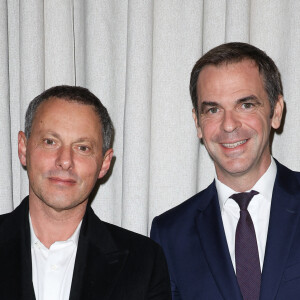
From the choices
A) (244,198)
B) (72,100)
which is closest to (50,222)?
(72,100)

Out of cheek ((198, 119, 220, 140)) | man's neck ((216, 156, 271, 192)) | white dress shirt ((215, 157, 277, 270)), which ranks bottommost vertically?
white dress shirt ((215, 157, 277, 270))

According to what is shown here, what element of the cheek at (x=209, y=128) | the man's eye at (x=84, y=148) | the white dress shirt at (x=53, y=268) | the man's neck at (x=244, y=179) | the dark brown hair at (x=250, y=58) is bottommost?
the white dress shirt at (x=53, y=268)

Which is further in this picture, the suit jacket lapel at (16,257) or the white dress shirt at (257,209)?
the white dress shirt at (257,209)

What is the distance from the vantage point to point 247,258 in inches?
68.8

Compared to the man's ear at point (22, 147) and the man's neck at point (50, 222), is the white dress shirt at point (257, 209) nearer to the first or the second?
the man's neck at point (50, 222)

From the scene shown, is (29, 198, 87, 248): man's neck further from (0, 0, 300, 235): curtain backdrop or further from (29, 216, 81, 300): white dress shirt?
(0, 0, 300, 235): curtain backdrop

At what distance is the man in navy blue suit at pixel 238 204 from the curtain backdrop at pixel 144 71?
0.92 feet

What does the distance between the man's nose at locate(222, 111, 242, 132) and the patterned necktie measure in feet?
0.92

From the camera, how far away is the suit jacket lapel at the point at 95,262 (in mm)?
1723

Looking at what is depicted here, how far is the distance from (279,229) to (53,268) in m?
0.76

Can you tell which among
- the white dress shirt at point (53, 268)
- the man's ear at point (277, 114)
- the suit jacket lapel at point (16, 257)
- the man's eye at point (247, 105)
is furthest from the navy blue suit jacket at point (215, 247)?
the suit jacket lapel at point (16, 257)

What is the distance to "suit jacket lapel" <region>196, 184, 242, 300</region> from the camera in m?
1.73

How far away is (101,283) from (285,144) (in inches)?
38.8

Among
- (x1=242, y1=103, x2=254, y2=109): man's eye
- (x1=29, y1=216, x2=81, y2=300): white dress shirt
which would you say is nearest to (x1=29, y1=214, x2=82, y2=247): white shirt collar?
(x1=29, y1=216, x2=81, y2=300): white dress shirt
